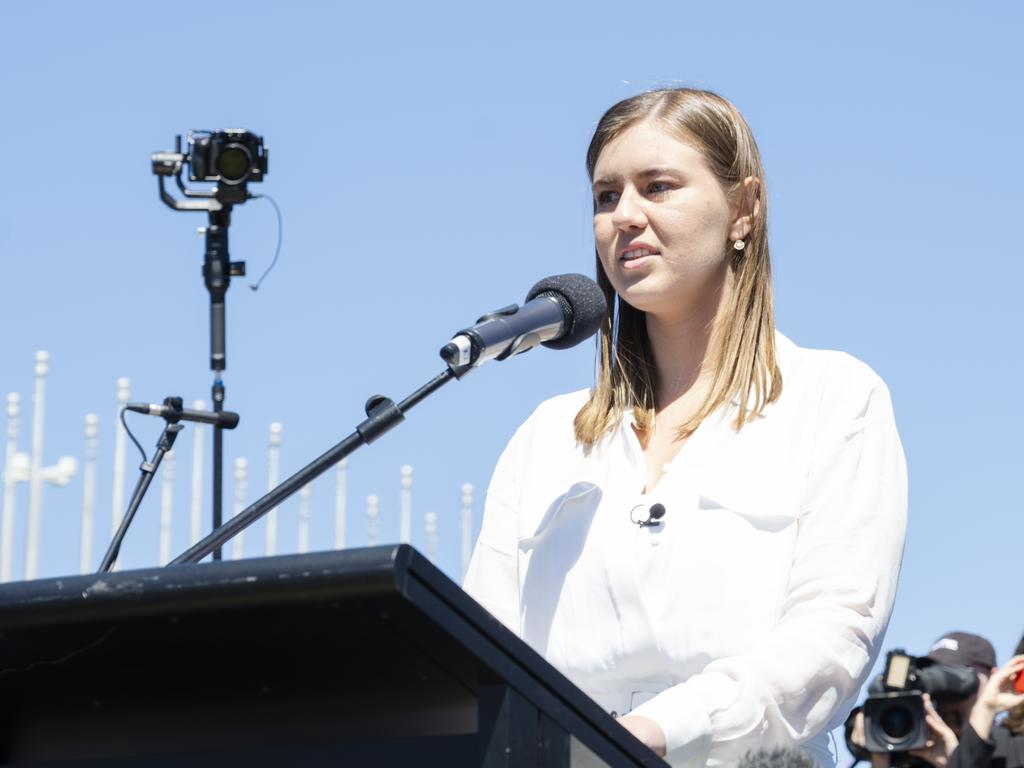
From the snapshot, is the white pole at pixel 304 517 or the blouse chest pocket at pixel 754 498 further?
the white pole at pixel 304 517

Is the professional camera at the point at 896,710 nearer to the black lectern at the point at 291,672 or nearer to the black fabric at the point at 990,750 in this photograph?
the black fabric at the point at 990,750

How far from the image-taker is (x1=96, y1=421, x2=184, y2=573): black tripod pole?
10.2ft

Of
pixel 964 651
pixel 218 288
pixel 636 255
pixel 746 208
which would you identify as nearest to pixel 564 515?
pixel 636 255

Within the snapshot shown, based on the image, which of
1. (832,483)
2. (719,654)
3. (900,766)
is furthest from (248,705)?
(900,766)

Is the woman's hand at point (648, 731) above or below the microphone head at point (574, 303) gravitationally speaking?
below

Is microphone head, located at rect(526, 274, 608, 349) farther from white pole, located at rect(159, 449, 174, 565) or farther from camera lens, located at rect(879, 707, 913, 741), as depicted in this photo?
white pole, located at rect(159, 449, 174, 565)

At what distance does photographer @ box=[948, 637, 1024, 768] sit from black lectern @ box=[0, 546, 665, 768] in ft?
9.67

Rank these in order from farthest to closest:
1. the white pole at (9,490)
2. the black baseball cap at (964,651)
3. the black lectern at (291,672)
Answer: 1. the white pole at (9,490)
2. the black baseball cap at (964,651)
3. the black lectern at (291,672)

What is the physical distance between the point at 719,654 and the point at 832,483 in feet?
0.97

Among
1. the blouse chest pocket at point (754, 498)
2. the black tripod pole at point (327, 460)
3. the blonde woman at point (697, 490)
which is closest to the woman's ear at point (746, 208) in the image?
the blonde woman at point (697, 490)

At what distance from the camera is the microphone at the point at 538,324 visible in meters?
2.22

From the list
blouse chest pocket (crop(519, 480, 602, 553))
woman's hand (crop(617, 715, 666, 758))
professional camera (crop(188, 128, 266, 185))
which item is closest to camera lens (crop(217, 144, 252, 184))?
professional camera (crop(188, 128, 266, 185))

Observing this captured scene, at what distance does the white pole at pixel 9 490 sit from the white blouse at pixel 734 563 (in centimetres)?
799

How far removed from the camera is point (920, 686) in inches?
152
